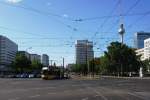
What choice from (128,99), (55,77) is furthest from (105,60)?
(128,99)

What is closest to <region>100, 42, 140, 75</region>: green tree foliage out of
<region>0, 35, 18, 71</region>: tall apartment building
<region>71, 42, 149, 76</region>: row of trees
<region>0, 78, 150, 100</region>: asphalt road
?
<region>71, 42, 149, 76</region>: row of trees

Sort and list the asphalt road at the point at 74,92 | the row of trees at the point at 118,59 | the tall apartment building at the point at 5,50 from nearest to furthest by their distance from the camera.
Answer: the asphalt road at the point at 74,92 → the row of trees at the point at 118,59 → the tall apartment building at the point at 5,50

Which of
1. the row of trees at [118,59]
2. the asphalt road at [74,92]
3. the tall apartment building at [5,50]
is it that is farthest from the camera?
the tall apartment building at [5,50]

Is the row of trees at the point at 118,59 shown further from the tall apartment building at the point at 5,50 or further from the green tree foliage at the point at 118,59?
the tall apartment building at the point at 5,50

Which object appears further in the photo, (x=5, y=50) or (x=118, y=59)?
(x=5, y=50)

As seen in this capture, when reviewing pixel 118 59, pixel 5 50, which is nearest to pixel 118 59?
pixel 118 59

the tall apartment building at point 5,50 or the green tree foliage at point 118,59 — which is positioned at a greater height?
the tall apartment building at point 5,50

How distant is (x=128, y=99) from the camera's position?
23156 millimetres

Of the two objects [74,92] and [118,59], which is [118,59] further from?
[74,92]

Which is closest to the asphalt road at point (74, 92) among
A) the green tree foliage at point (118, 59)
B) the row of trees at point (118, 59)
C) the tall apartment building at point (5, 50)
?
A: the row of trees at point (118, 59)

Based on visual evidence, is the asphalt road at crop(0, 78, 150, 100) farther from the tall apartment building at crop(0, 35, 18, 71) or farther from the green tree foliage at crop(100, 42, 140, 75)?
the tall apartment building at crop(0, 35, 18, 71)

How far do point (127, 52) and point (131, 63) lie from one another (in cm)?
599

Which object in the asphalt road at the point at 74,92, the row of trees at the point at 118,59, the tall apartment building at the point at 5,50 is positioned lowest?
the asphalt road at the point at 74,92

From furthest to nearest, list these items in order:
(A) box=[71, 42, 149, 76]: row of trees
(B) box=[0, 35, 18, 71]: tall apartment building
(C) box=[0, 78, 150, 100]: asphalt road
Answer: (B) box=[0, 35, 18, 71]: tall apartment building, (A) box=[71, 42, 149, 76]: row of trees, (C) box=[0, 78, 150, 100]: asphalt road
